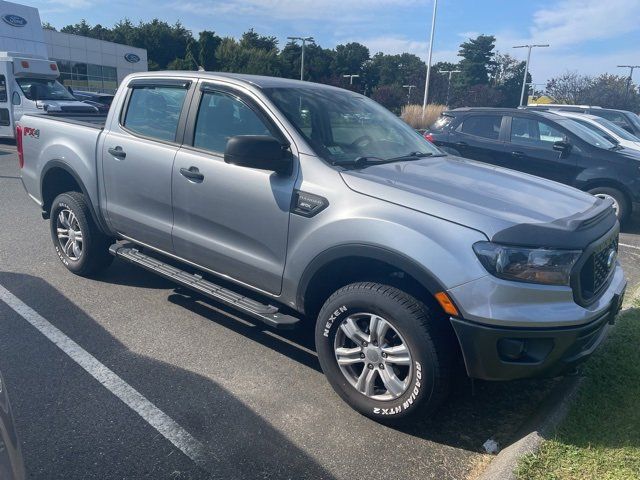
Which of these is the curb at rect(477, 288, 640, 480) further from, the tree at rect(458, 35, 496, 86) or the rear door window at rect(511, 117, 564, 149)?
the tree at rect(458, 35, 496, 86)

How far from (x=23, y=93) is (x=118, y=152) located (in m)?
12.9

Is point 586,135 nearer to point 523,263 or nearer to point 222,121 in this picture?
point 222,121

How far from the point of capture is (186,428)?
308cm

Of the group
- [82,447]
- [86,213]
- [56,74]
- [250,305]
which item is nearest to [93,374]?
[82,447]

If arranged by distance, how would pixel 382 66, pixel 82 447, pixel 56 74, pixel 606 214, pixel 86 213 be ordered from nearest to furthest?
pixel 82 447
pixel 606 214
pixel 86 213
pixel 56 74
pixel 382 66

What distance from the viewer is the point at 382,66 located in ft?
268

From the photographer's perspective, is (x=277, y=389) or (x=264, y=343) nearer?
(x=277, y=389)

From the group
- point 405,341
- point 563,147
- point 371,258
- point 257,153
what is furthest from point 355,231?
point 563,147

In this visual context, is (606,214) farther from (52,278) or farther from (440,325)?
(52,278)

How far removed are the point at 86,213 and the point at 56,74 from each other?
45.0 feet

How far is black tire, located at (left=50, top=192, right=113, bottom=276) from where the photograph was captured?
4.99m

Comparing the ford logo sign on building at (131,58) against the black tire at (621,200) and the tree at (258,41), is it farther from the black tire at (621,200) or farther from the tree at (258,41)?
the black tire at (621,200)

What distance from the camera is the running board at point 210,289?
11.4 ft

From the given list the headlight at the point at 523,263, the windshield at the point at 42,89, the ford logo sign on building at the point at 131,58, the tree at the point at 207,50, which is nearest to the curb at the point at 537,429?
the headlight at the point at 523,263
